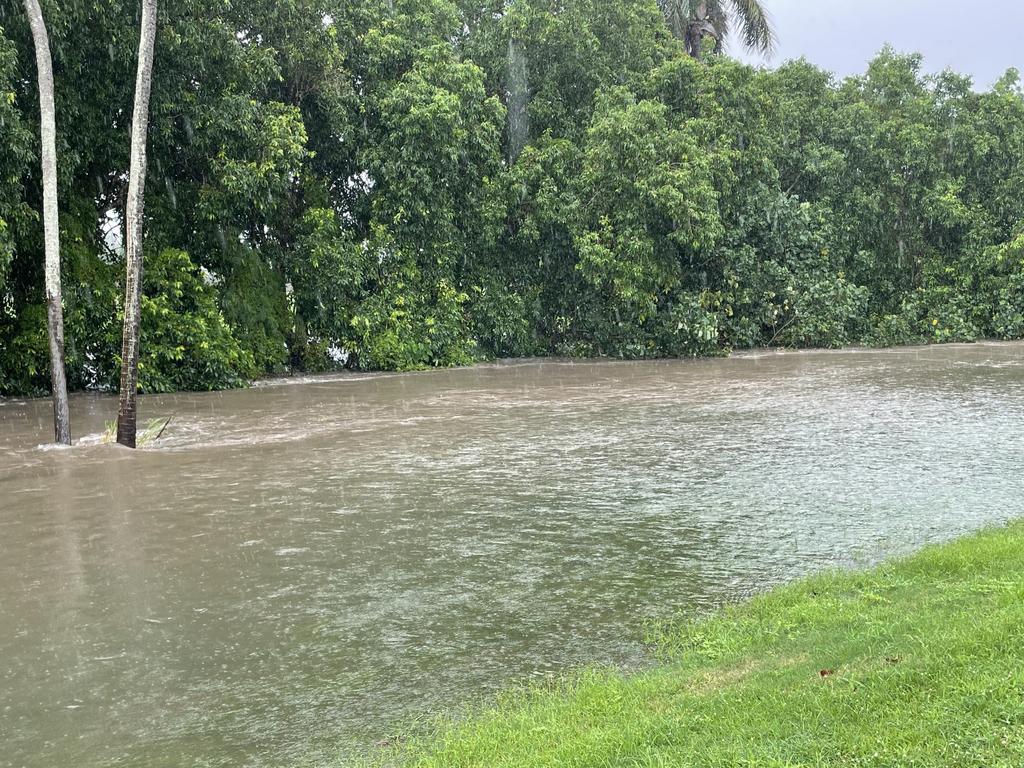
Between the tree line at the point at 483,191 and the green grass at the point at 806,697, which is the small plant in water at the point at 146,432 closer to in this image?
the tree line at the point at 483,191

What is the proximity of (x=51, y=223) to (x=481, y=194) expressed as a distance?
15.9 metres

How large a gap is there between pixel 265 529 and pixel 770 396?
38.4ft

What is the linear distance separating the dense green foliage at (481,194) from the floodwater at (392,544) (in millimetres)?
6215

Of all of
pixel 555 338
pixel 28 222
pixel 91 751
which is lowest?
pixel 91 751

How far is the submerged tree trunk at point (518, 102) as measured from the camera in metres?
29.5

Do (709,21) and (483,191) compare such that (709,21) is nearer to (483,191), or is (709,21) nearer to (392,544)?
(483,191)

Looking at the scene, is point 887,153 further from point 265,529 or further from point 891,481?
point 265,529

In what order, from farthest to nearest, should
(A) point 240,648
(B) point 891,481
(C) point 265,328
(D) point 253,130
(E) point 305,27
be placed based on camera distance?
(C) point 265,328, (E) point 305,27, (D) point 253,130, (B) point 891,481, (A) point 240,648

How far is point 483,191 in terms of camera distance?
28.3 m

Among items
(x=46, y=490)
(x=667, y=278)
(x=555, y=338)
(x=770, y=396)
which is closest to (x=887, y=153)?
(x=667, y=278)

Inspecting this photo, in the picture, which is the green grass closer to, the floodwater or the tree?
the floodwater

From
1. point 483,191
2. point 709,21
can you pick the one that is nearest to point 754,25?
point 709,21

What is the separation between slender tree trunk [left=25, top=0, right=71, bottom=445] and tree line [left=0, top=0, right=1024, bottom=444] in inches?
104

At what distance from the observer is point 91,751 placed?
A: 4648 millimetres
